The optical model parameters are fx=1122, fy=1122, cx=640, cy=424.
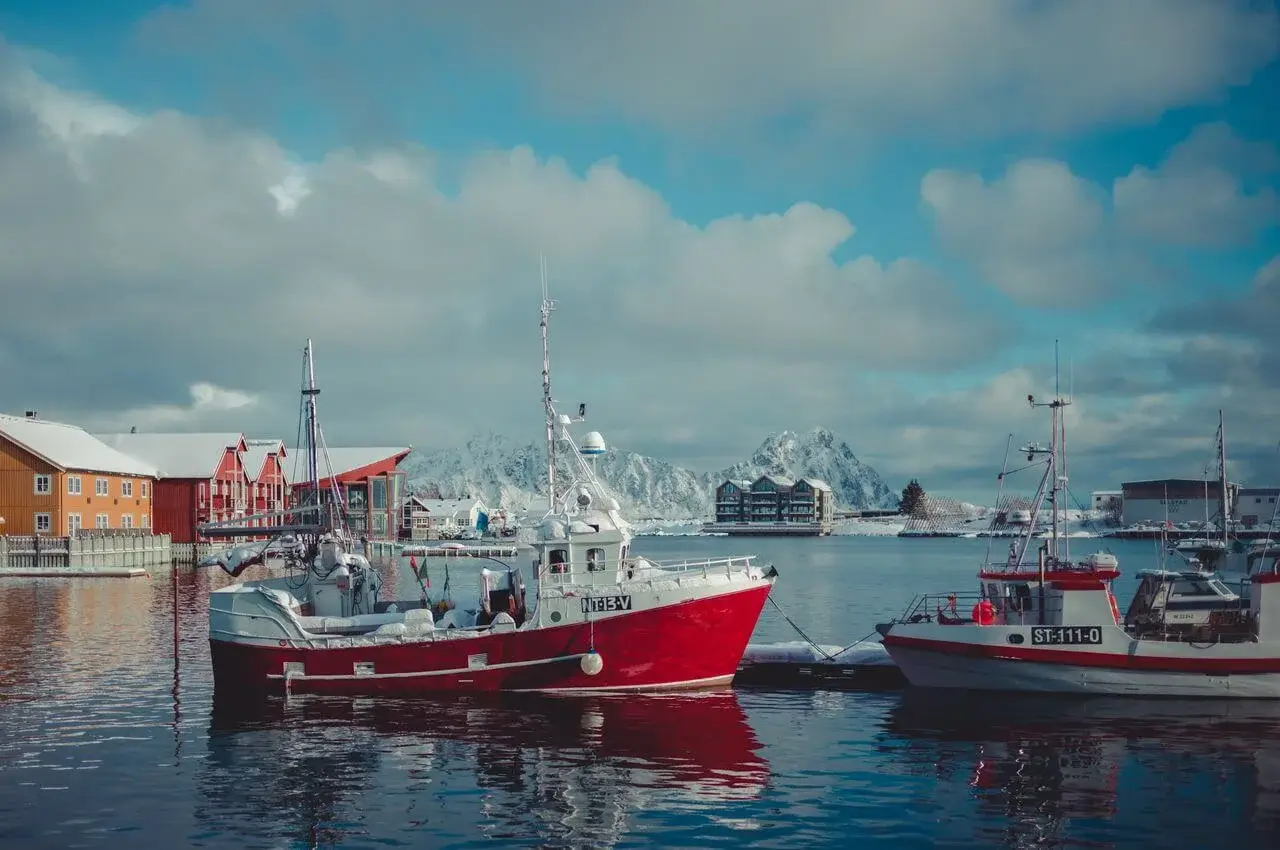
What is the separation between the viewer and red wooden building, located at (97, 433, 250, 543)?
98.8 metres

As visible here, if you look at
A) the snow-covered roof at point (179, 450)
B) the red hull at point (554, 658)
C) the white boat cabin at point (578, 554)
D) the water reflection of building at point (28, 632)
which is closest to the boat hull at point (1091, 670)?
the red hull at point (554, 658)

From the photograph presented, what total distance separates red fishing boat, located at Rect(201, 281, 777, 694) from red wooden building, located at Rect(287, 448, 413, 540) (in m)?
87.6

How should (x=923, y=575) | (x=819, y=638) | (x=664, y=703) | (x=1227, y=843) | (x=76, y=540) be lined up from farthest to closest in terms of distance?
(x=923, y=575), (x=76, y=540), (x=819, y=638), (x=664, y=703), (x=1227, y=843)

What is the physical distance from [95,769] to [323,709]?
680 centimetres

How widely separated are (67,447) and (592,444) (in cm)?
7081

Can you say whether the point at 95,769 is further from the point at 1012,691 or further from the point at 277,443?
the point at 277,443

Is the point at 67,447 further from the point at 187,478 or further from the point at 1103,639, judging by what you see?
the point at 1103,639

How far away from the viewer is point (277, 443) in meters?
119

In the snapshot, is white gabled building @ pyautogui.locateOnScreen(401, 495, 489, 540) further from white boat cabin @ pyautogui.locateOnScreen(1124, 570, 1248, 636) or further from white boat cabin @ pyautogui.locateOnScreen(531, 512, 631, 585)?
white boat cabin @ pyautogui.locateOnScreen(1124, 570, 1248, 636)

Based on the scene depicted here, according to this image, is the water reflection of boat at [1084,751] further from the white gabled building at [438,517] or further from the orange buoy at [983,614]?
the white gabled building at [438,517]

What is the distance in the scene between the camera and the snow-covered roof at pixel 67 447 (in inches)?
3248

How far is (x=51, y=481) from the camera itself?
82.8 metres

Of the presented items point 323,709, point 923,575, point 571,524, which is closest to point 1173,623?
point 571,524

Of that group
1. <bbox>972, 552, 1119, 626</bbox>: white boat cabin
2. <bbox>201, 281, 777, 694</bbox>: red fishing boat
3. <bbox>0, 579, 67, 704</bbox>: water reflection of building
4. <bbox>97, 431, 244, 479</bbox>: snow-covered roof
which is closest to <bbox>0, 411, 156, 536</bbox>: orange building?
<bbox>97, 431, 244, 479</bbox>: snow-covered roof
